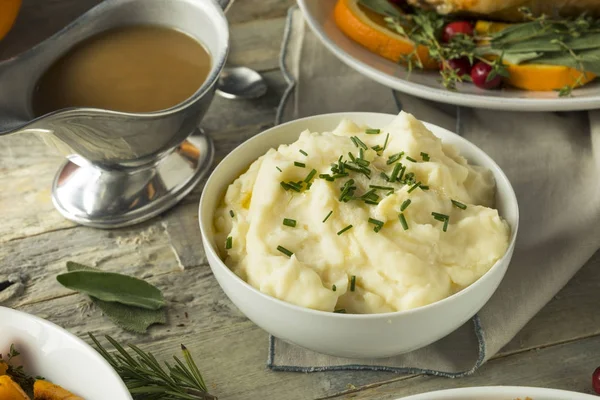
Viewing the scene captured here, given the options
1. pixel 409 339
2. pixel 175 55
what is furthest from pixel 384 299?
pixel 175 55

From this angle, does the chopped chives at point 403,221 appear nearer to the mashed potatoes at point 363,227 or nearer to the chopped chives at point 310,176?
the mashed potatoes at point 363,227

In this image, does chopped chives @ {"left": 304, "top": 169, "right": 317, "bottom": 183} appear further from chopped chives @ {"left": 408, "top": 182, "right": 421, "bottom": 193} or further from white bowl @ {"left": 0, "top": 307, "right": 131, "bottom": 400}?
white bowl @ {"left": 0, "top": 307, "right": 131, "bottom": 400}

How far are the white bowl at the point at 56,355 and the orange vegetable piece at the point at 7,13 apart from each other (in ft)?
3.64

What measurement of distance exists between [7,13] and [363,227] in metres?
1.46

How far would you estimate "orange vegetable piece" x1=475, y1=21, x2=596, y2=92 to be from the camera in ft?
7.36

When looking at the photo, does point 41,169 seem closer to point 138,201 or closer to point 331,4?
point 138,201

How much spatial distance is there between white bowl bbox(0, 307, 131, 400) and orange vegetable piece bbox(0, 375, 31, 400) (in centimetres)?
13

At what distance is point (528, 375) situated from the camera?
1.84 m

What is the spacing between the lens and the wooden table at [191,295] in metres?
1.84

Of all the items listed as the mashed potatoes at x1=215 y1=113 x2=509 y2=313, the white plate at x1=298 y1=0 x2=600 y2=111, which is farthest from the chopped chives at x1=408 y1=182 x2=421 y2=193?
the white plate at x1=298 y1=0 x2=600 y2=111

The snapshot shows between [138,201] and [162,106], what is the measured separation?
0.99ft

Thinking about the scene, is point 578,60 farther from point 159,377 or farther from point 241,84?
point 159,377

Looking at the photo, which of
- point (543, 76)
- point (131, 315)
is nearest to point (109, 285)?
point (131, 315)

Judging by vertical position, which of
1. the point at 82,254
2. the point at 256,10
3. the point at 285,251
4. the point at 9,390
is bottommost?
the point at 82,254
